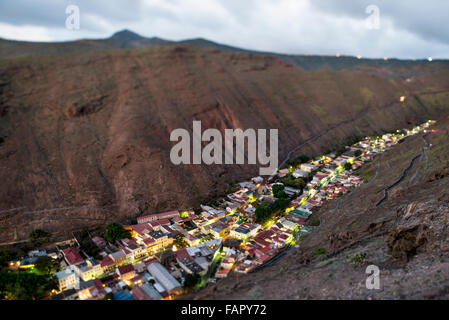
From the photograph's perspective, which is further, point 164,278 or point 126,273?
point 126,273

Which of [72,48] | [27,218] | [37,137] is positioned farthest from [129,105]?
[72,48]

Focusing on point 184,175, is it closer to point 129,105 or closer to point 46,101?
point 129,105

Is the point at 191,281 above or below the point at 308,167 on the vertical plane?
below

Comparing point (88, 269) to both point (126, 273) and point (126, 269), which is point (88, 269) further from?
point (126, 273)

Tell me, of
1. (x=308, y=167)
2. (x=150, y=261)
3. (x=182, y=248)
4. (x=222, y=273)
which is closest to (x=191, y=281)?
(x=222, y=273)

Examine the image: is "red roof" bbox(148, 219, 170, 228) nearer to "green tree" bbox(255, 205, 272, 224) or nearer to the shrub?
"green tree" bbox(255, 205, 272, 224)

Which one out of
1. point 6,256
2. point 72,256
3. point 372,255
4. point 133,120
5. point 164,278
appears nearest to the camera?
point 372,255

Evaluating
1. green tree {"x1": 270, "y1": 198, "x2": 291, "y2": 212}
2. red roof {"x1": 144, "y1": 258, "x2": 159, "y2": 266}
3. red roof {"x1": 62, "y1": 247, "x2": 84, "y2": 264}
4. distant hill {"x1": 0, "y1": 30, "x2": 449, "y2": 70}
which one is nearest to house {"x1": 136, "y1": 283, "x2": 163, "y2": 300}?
red roof {"x1": 144, "y1": 258, "x2": 159, "y2": 266}

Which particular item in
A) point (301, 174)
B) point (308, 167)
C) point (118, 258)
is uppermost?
point (308, 167)
